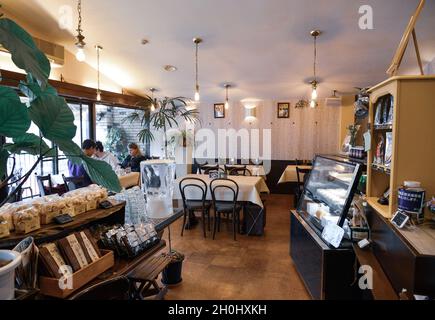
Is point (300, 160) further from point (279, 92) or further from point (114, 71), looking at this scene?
point (114, 71)

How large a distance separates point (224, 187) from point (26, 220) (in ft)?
9.56

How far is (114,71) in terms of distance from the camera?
5648mm

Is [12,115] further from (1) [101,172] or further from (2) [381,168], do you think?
(2) [381,168]

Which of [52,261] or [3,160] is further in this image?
[52,261]

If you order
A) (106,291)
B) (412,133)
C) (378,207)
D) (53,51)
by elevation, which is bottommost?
(106,291)

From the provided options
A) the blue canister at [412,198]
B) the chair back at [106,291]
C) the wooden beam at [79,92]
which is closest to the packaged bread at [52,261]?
the chair back at [106,291]

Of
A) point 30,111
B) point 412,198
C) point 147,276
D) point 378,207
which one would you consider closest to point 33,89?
point 30,111

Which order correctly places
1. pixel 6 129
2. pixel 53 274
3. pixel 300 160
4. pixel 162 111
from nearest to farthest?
pixel 6 129, pixel 53 274, pixel 162 111, pixel 300 160

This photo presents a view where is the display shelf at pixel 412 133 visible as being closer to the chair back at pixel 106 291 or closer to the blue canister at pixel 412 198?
the blue canister at pixel 412 198

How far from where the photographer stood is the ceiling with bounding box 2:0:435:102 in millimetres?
3316

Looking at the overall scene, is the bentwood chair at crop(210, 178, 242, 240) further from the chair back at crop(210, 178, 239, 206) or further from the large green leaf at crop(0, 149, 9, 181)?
the large green leaf at crop(0, 149, 9, 181)

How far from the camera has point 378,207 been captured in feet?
5.50
